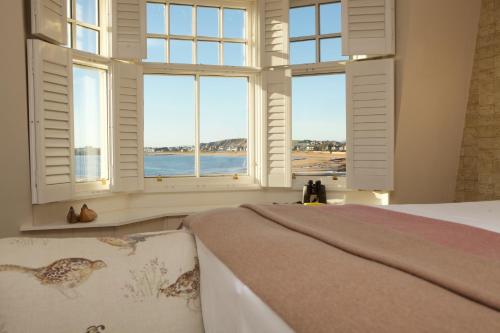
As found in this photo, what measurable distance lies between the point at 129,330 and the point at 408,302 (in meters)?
0.80

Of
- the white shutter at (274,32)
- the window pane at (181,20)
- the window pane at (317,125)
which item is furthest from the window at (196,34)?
the window pane at (317,125)

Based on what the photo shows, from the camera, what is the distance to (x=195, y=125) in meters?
3.92

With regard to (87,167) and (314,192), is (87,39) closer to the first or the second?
(87,167)

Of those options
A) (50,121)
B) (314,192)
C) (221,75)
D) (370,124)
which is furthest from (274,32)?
(50,121)

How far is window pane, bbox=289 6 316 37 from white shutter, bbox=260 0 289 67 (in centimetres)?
20

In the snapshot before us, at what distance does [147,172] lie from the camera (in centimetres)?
382

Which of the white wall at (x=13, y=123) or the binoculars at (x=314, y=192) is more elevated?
the white wall at (x=13, y=123)

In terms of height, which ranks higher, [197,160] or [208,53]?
[208,53]

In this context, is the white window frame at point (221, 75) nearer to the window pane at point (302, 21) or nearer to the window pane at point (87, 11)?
the window pane at point (302, 21)

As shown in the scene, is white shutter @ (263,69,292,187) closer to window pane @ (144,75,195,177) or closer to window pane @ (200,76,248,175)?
window pane @ (200,76,248,175)

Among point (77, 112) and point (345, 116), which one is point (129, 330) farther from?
point (345, 116)

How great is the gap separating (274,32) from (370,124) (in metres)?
1.10

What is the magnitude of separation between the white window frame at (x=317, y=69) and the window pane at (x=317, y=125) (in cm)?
9

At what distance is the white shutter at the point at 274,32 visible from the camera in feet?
12.2
